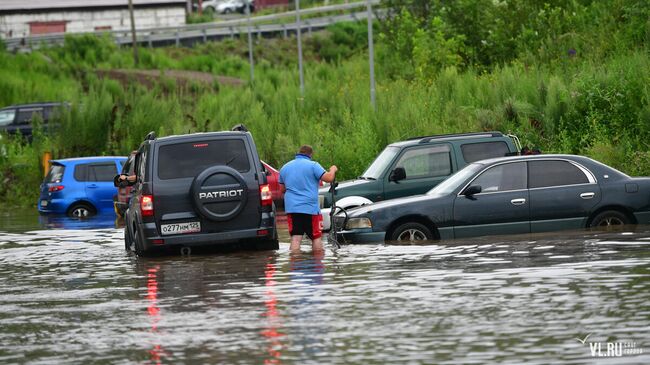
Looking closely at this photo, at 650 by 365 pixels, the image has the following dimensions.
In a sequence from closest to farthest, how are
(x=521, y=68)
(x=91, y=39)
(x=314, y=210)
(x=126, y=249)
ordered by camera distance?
(x=314, y=210), (x=126, y=249), (x=521, y=68), (x=91, y=39)

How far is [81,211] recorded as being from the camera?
35.8m

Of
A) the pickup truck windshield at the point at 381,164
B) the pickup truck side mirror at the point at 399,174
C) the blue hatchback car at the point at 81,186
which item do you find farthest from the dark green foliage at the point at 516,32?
the pickup truck side mirror at the point at 399,174

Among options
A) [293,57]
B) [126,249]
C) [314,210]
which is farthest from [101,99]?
[293,57]

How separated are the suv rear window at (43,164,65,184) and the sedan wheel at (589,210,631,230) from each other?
58.6ft

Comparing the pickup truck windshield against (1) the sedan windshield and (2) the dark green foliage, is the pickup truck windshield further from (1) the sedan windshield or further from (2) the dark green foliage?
(2) the dark green foliage

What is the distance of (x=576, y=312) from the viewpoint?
12938mm

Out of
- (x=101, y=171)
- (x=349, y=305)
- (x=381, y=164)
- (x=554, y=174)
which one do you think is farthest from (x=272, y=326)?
(x=101, y=171)

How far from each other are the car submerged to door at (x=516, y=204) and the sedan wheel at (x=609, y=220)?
1 centimetres

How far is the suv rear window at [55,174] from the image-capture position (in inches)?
1404

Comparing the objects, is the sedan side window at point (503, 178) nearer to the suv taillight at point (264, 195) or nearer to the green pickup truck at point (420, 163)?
the suv taillight at point (264, 195)

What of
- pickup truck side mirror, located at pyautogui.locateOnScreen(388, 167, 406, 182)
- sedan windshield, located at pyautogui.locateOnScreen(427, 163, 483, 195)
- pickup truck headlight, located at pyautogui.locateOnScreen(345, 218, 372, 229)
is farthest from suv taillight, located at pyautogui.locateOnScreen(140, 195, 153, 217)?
pickup truck side mirror, located at pyautogui.locateOnScreen(388, 167, 406, 182)

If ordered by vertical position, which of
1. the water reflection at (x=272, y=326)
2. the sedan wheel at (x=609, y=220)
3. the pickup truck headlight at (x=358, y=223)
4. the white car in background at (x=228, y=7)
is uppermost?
the white car in background at (x=228, y=7)

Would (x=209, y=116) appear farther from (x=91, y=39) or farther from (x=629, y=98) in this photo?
(x=91, y=39)

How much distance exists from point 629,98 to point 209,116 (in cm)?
1762
